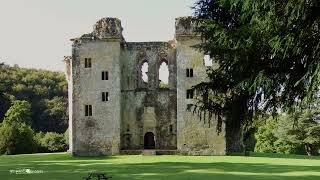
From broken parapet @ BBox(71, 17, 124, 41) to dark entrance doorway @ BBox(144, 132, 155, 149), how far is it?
8211mm

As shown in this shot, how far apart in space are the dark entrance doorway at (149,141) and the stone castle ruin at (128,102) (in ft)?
2.03

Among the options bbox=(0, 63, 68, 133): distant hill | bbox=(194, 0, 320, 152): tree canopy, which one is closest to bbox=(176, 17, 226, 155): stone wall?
bbox=(194, 0, 320, 152): tree canopy

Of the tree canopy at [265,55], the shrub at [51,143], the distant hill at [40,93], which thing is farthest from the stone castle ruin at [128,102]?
the distant hill at [40,93]

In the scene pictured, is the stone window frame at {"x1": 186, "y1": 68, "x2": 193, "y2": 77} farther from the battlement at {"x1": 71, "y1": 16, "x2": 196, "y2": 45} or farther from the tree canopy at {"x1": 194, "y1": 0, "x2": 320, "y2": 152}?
the tree canopy at {"x1": 194, "y1": 0, "x2": 320, "y2": 152}

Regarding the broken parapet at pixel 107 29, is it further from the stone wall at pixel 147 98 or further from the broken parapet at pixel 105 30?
the stone wall at pixel 147 98

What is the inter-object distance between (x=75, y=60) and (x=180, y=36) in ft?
27.1

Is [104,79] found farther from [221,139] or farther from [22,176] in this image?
[22,176]

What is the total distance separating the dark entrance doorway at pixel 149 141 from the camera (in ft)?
140

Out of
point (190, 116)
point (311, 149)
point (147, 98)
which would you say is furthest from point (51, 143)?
point (311, 149)

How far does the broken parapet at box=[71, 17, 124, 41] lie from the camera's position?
40375 mm

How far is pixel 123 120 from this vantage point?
42156 millimetres

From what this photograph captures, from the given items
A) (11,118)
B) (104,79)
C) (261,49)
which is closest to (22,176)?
(261,49)

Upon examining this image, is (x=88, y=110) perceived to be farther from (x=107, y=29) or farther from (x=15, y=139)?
(x=15, y=139)

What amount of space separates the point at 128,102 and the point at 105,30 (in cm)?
607
